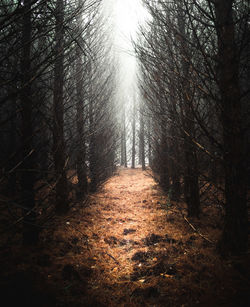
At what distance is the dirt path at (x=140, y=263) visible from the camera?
209 centimetres

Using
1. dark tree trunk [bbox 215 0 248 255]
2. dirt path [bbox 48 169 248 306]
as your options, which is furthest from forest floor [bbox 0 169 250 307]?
dark tree trunk [bbox 215 0 248 255]

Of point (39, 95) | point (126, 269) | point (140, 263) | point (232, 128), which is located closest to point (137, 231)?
point (140, 263)

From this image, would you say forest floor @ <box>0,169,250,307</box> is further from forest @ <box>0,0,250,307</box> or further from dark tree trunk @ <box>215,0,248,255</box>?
dark tree trunk @ <box>215,0,248,255</box>

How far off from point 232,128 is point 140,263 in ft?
8.07

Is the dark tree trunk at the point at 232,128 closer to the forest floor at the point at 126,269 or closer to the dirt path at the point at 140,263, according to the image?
the forest floor at the point at 126,269

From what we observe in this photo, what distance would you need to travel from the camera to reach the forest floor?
6.61 ft

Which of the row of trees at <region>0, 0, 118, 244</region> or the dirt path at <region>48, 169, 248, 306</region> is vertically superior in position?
the row of trees at <region>0, 0, 118, 244</region>

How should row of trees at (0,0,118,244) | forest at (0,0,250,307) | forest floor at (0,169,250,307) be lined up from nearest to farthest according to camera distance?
row of trees at (0,0,118,244)
forest at (0,0,250,307)
forest floor at (0,169,250,307)

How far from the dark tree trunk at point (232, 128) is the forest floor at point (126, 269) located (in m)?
0.49

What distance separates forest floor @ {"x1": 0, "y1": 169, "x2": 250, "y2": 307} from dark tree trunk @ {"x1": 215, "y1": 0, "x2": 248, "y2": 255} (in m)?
0.49

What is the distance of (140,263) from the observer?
2.81 metres

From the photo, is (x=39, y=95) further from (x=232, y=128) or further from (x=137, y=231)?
(x=137, y=231)

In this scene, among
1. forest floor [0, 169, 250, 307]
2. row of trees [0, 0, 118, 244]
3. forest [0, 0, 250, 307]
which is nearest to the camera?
row of trees [0, 0, 118, 244]

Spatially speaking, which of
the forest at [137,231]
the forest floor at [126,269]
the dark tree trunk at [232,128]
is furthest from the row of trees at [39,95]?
the dark tree trunk at [232,128]
